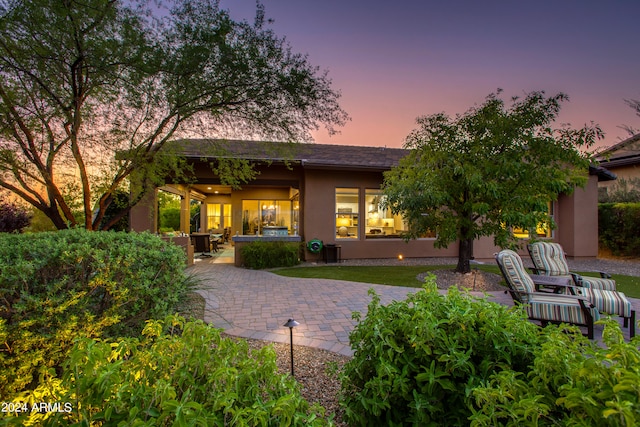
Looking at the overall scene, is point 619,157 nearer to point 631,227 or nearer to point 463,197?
point 631,227

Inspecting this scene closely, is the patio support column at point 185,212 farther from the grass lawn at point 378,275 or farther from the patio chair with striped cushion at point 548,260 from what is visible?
the patio chair with striped cushion at point 548,260

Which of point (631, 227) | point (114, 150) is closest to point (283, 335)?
point (114, 150)

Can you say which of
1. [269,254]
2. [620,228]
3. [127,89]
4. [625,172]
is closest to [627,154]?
[625,172]

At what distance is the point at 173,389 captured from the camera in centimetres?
98

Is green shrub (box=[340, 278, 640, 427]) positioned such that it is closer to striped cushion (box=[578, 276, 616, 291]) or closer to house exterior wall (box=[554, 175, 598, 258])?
striped cushion (box=[578, 276, 616, 291])

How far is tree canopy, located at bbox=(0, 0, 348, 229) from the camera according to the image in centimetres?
455

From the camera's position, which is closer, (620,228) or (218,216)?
(620,228)

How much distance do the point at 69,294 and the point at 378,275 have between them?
6908 millimetres

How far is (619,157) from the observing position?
48.7 ft

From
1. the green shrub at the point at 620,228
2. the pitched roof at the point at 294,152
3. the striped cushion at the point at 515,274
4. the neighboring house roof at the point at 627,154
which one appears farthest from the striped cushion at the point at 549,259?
the neighboring house roof at the point at 627,154

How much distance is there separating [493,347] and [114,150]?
741 cm

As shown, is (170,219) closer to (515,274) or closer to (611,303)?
(515,274)

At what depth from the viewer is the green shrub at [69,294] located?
A: 79.0 inches

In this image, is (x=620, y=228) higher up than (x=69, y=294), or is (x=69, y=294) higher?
(x=620, y=228)
